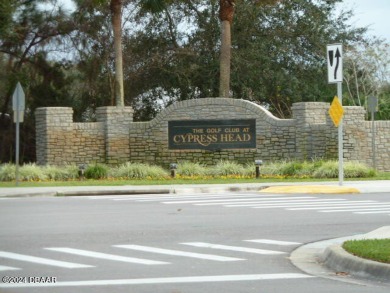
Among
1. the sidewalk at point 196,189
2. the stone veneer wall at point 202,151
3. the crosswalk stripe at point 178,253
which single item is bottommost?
the crosswalk stripe at point 178,253

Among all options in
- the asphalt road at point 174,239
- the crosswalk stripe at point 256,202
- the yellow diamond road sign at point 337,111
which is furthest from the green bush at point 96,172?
the crosswalk stripe at point 256,202

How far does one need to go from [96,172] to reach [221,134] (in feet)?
19.0

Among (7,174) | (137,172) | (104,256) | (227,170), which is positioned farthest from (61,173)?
(104,256)

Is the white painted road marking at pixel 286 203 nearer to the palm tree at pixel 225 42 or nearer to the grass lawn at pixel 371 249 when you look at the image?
the grass lawn at pixel 371 249

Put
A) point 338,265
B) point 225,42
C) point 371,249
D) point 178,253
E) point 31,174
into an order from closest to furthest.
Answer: point 338,265, point 371,249, point 178,253, point 31,174, point 225,42

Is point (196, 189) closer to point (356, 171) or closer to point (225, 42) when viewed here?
point (356, 171)

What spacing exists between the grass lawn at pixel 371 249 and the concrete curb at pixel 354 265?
0.10m

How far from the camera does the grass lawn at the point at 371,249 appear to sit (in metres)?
11.1

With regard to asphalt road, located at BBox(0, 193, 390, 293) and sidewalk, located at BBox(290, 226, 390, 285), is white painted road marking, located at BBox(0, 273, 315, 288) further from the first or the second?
sidewalk, located at BBox(290, 226, 390, 285)

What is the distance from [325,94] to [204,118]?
13.9m

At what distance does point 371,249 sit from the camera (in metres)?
11.7

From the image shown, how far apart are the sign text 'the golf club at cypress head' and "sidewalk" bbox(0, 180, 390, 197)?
27.8ft

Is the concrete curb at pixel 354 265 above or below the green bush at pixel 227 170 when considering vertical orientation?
below

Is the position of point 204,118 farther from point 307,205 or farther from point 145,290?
point 145,290
